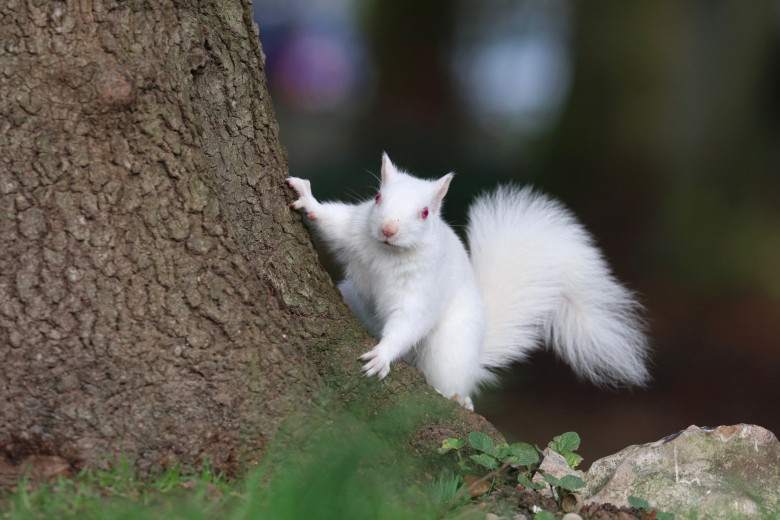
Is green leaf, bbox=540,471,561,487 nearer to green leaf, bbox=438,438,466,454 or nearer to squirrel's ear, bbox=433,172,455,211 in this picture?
green leaf, bbox=438,438,466,454

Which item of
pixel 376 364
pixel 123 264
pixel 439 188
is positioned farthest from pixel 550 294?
pixel 123 264

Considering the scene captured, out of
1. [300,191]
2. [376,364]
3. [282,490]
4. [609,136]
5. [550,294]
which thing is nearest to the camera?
[282,490]

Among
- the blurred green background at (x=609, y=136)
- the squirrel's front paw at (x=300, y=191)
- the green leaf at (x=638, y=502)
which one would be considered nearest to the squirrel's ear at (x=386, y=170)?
the squirrel's front paw at (x=300, y=191)

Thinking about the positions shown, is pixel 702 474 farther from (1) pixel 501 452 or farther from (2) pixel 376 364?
(2) pixel 376 364

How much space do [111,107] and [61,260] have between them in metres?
0.29

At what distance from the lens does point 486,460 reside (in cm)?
165

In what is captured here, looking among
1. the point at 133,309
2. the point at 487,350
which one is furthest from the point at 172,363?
the point at 487,350

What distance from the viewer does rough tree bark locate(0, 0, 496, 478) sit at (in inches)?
54.5

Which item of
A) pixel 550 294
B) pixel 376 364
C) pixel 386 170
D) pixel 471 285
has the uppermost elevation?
pixel 386 170

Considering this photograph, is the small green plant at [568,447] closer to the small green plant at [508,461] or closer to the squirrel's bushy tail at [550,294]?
the small green plant at [508,461]

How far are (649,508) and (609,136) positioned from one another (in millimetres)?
2858

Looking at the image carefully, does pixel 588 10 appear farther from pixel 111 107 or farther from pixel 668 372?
pixel 111 107

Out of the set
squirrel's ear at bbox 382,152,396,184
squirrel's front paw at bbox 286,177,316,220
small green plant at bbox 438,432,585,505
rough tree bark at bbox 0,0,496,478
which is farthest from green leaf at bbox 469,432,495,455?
squirrel's ear at bbox 382,152,396,184

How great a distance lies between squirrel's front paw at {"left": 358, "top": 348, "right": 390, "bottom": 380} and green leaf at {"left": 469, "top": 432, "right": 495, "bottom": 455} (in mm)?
243
